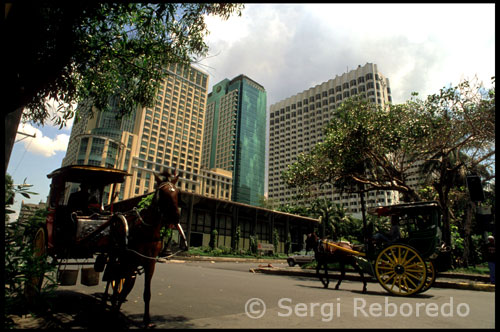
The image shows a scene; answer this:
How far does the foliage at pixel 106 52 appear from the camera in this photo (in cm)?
385

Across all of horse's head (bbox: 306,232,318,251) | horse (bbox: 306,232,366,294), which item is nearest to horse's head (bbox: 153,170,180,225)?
horse (bbox: 306,232,366,294)

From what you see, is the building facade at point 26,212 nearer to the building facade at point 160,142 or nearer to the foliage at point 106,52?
the foliage at point 106,52

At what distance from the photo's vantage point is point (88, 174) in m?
6.48

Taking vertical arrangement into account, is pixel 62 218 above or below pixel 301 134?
below

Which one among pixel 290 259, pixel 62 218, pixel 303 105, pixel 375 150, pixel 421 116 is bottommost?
pixel 290 259

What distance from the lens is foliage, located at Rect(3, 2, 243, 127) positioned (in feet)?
12.6

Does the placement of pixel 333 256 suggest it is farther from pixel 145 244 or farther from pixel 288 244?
pixel 288 244

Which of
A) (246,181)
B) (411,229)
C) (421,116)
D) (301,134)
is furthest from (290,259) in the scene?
(246,181)

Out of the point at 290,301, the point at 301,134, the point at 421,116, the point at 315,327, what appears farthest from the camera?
the point at 301,134

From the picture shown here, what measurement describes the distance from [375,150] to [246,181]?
425ft

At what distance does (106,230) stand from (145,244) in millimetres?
1533

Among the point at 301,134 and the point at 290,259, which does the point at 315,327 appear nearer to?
the point at 290,259

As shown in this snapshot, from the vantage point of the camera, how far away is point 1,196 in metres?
3.17

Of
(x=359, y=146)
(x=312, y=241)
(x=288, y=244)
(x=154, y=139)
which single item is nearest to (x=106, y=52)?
(x=312, y=241)
